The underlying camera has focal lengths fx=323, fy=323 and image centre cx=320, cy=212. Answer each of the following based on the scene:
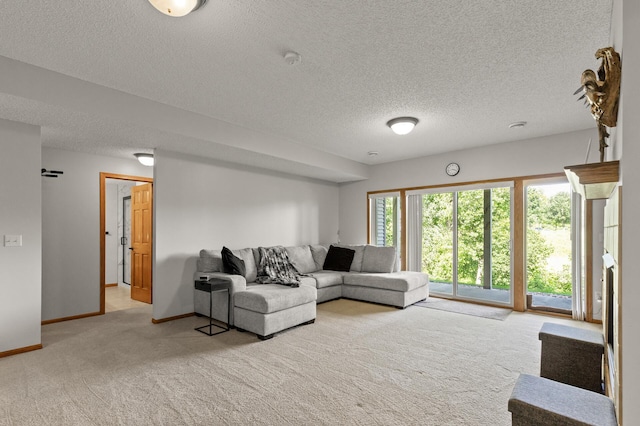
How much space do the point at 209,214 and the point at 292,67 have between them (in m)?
3.00

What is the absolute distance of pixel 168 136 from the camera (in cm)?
380

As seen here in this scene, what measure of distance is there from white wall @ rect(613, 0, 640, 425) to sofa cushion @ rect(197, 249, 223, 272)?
14.3 ft

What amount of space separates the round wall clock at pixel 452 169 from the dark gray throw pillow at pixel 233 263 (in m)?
3.95

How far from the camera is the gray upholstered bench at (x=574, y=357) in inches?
85.1

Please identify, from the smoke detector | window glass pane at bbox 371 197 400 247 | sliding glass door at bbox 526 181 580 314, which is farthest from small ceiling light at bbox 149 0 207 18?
window glass pane at bbox 371 197 400 247

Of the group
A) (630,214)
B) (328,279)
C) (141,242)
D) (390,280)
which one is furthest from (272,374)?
(141,242)

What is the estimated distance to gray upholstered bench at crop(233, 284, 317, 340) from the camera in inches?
146

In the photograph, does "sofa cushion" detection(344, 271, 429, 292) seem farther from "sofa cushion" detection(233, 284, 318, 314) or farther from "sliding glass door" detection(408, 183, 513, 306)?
"sofa cushion" detection(233, 284, 318, 314)

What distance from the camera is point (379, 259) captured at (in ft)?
19.5

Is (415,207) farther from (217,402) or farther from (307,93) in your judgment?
(217,402)

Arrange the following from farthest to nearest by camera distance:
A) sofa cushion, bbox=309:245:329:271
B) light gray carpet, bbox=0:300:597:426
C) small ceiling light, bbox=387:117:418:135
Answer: sofa cushion, bbox=309:245:329:271 < small ceiling light, bbox=387:117:418:135 < light gray carpet, bbox=0:300:597:426

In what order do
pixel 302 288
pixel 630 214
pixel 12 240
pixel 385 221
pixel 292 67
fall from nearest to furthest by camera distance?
pixel 630 214, pixel 292 67, pixel 12 240, pixel 302 288, pixel 385 221

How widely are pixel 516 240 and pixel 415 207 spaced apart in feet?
6.08

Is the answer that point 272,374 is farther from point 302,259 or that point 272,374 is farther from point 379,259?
point 379,259
